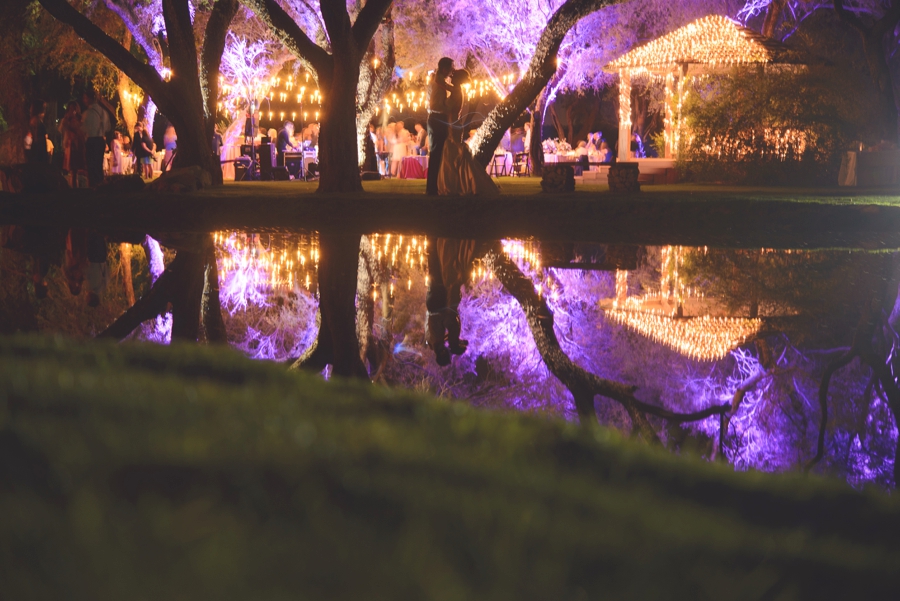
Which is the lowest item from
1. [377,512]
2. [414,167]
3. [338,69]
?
[377,512]

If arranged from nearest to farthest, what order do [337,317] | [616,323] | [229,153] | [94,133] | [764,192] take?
[616,323], [337,317], [764,192], [94,133], [229,153]

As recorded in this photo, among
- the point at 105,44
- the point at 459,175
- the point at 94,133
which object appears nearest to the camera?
the point at 459,175

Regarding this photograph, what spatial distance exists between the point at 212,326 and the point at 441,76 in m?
9.10

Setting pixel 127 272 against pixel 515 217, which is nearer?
pixel 127 272

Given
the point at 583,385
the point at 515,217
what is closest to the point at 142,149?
the point at 515,217

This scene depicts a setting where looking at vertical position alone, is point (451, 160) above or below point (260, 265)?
above

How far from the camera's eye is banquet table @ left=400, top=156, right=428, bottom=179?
27.6 m

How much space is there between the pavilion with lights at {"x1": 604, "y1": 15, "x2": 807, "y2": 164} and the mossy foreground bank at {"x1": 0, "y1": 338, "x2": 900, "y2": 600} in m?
18.7

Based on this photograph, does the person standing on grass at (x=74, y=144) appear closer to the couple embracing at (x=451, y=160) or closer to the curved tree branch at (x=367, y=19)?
Result: the curved tree branch at (x=367, y=19)

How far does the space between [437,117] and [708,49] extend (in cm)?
890

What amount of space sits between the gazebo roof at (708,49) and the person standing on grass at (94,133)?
1197 centimetres

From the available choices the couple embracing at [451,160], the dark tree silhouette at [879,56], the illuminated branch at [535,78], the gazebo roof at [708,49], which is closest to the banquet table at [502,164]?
the gazebo roof at [708,49]

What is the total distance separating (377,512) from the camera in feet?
5.87

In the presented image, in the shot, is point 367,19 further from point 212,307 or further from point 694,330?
point 694,330
